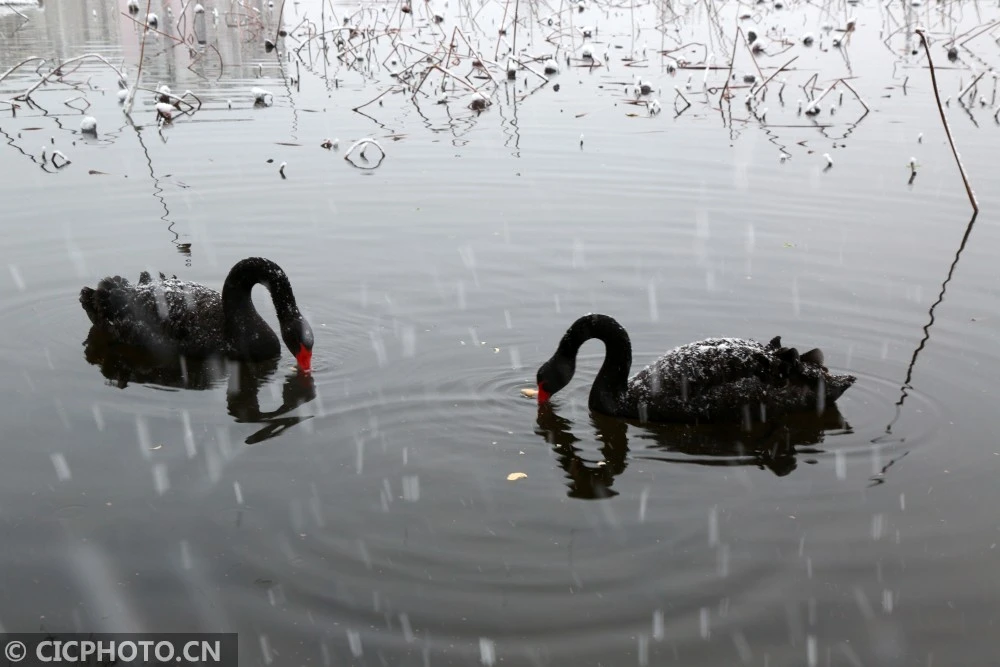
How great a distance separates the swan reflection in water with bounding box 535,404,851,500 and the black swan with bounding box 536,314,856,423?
0.26ft

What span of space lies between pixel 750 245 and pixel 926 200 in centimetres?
271

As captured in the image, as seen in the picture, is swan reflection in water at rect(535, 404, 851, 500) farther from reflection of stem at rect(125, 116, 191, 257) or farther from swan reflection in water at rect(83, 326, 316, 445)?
reflection of stem at rect(125, 116, 191, 257)

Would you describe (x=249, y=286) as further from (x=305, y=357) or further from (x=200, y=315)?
(x=305, y=357)

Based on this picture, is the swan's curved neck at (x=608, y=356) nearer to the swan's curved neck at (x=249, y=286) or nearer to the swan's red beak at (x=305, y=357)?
the swan's red beak at (x=305, y=357)

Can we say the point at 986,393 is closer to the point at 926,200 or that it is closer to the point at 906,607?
the point at 906,607

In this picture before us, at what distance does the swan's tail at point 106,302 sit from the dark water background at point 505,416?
0.91 ft

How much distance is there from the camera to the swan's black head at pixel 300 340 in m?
6.99

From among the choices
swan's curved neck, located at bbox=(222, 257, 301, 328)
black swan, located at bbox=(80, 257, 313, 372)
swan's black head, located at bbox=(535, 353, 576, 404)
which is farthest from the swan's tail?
swan's black head, located at bbox=(535, 353, 576, 404)

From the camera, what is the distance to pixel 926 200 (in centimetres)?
1126

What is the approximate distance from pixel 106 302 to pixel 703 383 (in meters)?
4.40

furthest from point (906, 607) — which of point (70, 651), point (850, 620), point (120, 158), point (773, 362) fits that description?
point (120, 158)

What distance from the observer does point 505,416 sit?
6430 mm

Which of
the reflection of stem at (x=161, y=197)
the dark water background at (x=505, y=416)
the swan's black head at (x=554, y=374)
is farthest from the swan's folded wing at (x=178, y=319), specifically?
the swan's black head at (x=554, y=374)

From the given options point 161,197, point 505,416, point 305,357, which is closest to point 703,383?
point 505,416
